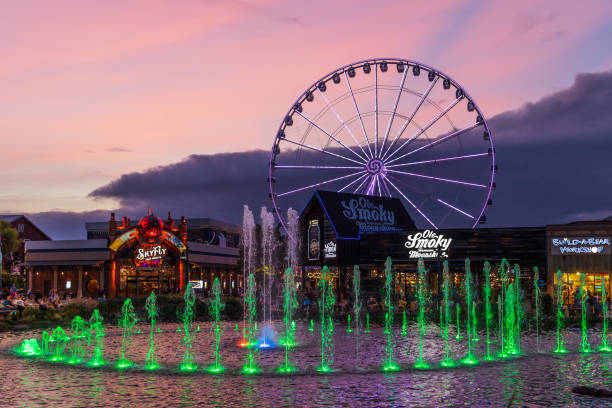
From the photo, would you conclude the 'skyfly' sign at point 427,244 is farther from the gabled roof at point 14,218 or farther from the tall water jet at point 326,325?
the gabled roof at point 14,218

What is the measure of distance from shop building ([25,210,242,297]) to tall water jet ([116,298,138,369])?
23.1 m

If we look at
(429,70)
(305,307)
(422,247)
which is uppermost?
(429,70)

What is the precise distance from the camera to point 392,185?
165ft

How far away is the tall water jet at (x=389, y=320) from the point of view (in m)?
16.5

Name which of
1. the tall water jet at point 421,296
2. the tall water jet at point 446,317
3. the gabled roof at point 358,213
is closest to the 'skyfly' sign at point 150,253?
the gabled roof at point 358,213

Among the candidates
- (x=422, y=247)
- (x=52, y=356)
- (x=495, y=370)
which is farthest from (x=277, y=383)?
(x=422, y=247)

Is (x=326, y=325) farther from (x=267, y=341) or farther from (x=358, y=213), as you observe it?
(x=358, y=213)

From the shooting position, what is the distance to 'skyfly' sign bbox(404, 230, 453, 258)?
46.6 metres

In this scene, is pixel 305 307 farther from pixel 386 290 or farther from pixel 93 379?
pixel 93 379

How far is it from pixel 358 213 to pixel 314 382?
129 ft

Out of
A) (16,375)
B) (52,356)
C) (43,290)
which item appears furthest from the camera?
(43,290)

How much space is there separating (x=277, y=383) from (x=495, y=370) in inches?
200

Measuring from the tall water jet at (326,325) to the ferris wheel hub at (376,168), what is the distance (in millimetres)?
8824

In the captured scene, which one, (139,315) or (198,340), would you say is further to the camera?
(139,315)
